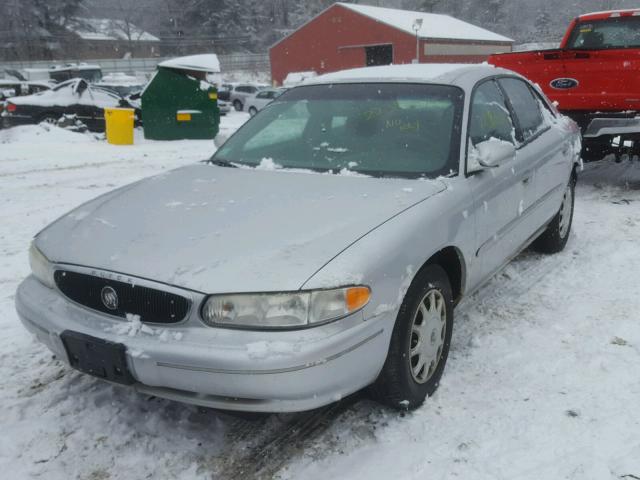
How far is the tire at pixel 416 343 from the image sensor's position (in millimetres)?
2523

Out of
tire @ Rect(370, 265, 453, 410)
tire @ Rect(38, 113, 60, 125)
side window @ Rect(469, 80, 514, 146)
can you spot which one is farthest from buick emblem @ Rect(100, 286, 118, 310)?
tire @ Rect(38, 113, 60, 125)

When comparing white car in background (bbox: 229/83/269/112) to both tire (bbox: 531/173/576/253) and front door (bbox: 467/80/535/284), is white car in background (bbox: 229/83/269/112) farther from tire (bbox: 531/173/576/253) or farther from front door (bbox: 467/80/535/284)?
front door (bbox: 467/80/535/284)

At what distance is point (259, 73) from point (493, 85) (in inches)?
2069

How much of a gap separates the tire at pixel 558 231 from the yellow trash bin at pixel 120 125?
10497 millimetres

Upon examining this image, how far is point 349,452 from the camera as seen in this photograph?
8.16ft

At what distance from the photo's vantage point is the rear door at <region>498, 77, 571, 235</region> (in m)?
3.91

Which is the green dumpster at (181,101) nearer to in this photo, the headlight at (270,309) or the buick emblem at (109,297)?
the buick emblem at (109,297)

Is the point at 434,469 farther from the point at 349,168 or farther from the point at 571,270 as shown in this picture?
the point at 571,270

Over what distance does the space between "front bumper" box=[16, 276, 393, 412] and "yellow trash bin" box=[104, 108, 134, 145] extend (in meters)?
11.6

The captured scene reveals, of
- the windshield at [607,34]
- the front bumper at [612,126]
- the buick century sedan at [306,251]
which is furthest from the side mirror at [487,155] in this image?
the windshield at [607,34]

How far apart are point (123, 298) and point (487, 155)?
1942 millimetres

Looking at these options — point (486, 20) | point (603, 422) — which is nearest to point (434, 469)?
point (603, 422)

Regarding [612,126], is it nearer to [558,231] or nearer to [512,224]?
[558,231]

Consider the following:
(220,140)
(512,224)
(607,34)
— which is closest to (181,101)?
(607,34)
